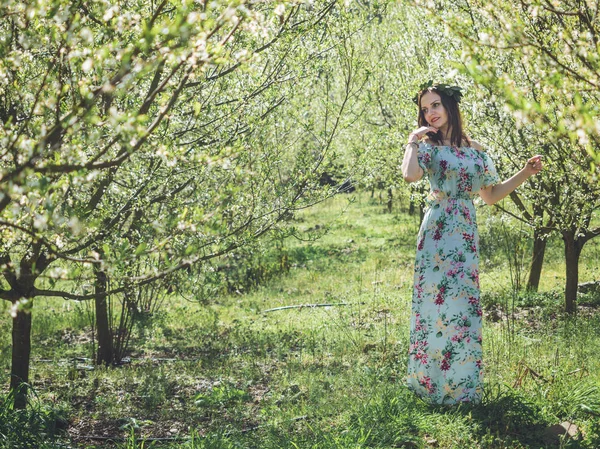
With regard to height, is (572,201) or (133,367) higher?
(572,201)

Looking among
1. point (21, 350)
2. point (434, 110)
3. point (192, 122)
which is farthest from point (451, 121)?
point (21, 350)

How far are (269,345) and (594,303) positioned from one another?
4.32m

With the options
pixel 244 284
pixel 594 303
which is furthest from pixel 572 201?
pixel 244 284

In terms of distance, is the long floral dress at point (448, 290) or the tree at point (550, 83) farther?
the long floral dress at point (448, 290)

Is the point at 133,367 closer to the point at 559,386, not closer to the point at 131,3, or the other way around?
the point at 131,3

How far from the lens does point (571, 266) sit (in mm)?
7441

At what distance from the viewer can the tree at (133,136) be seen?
241 centimetres

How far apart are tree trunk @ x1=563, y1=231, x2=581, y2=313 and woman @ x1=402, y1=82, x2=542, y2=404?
328cm

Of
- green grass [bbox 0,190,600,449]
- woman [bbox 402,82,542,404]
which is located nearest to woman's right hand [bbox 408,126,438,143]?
woman [bbox 402,82,542,404]

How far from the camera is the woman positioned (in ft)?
14.2

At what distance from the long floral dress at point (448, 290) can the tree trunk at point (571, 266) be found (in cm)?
337

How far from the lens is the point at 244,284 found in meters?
12.8

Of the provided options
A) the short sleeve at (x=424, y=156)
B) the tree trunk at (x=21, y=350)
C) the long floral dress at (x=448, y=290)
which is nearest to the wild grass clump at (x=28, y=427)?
the tree trunk at (x=21, y=350)

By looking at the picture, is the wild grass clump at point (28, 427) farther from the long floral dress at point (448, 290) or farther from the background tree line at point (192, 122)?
the long floral dress at point (448, 290)
